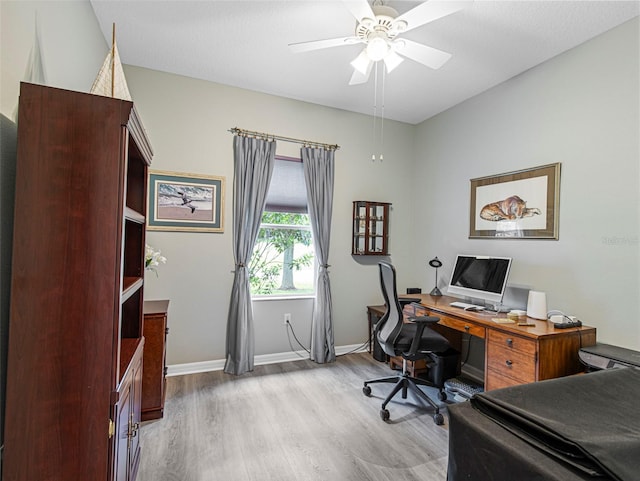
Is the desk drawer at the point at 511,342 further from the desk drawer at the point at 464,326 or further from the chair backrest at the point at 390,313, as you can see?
the chair backrest at the point at 390,313

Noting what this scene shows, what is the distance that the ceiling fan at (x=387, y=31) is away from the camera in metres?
1.66

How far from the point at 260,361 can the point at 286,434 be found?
4.26ft

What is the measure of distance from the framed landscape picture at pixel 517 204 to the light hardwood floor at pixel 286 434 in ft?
5.68

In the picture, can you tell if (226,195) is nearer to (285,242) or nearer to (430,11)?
(285,242)

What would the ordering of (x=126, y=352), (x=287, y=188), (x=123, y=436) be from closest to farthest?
(x=123, y=436)
(x=126, y=352)
(x=287, y=188)

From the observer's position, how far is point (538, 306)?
236 cm

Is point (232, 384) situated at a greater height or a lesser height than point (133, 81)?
lesser

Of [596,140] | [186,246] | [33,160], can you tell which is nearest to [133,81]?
[186,246]

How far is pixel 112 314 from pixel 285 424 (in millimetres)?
1708

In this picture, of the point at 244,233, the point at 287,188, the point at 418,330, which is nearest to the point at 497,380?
the point at 418,330

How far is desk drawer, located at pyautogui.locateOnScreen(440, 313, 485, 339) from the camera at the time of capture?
2.40 m

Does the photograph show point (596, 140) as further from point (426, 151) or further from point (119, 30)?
point (119, 30)

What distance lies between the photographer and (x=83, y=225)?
1031mm

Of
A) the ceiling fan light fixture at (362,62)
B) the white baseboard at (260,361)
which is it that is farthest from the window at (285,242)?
the ceiling fan light fixture at (362,62)
